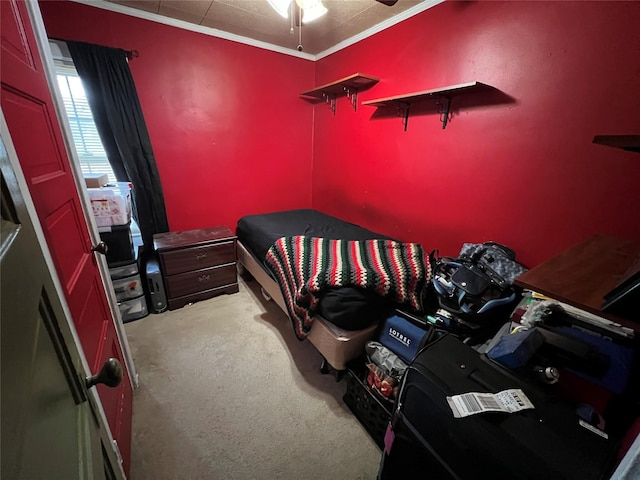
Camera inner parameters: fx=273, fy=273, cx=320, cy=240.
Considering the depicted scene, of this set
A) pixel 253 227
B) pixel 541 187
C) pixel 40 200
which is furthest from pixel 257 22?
pixel 541 187

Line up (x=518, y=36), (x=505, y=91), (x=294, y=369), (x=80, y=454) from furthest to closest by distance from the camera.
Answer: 1. (x=294, y=369)
2. (x=505, y=91)
3. (x=518, y=36)
4. (x=80, y=454)

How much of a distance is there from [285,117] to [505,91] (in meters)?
2.11

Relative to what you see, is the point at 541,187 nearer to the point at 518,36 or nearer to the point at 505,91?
the point at 505,91

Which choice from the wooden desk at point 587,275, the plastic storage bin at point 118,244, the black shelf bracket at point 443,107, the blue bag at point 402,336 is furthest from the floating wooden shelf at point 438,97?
the plastic storage bin at point 118,244

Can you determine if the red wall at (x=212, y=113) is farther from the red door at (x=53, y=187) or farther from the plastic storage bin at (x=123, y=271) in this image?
the red door at (x=53, y=187)

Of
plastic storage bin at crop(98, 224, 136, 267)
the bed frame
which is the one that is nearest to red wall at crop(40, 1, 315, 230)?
plastic storage bin at crop(98, 224, 136, 267)

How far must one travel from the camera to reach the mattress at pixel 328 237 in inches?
60.3

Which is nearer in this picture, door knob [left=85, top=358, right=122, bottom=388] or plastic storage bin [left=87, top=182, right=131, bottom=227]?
door knob [left=85, top=358, right=122, bottom=388]

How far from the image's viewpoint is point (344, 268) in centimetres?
166

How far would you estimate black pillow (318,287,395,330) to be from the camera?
1.52 meters

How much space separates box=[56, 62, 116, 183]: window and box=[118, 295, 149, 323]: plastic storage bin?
107cm

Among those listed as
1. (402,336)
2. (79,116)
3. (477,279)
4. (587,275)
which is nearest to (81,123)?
(79,116)

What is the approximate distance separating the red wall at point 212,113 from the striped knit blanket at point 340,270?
129 centimetres

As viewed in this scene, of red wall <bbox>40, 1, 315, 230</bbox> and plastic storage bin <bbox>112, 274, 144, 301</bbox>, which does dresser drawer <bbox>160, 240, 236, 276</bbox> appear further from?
red wall <bbox>40, 1, 315, 230</bbox>
